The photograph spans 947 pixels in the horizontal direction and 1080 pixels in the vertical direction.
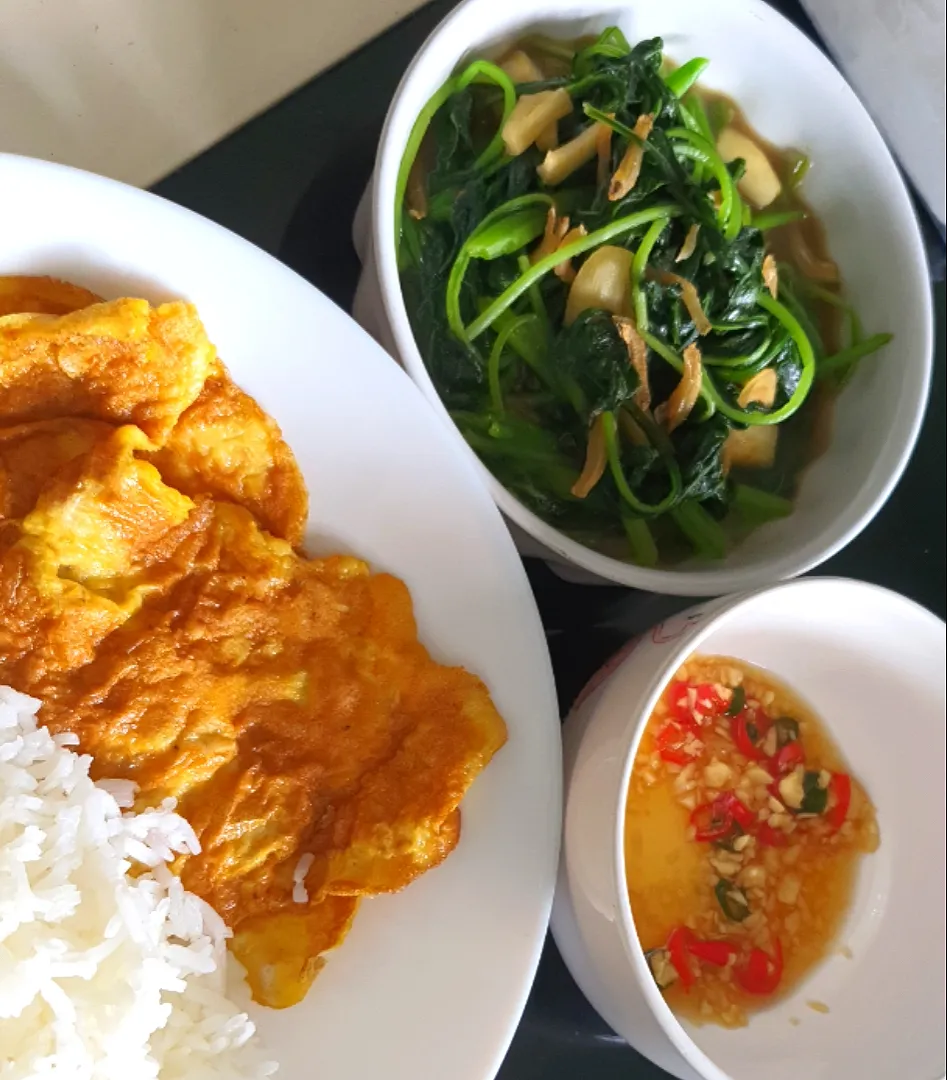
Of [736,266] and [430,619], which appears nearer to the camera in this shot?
[430,619]

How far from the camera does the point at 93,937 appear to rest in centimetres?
117

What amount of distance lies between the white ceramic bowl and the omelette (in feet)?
0.57

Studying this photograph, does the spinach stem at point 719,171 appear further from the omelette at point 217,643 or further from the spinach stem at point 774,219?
the omelette at point 217,643

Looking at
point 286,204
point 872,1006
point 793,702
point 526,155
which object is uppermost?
point 286,204

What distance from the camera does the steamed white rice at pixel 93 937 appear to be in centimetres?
112

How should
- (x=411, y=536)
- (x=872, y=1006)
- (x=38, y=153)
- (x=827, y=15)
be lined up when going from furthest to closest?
(x=827, y=15), (x=872, y=1006), (x=38, y=153), (x=411, y=536)

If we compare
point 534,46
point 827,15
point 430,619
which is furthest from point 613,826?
point 827,15

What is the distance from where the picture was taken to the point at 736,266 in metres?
1.51

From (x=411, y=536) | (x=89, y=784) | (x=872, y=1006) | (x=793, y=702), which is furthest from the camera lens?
(x=793, y=702)

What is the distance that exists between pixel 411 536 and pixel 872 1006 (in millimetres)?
972

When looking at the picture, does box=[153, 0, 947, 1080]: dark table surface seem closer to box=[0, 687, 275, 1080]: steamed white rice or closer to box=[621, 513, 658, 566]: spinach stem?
box=[621, 513, 658, 566]: spinach stem

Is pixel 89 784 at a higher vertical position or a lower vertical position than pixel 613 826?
higher

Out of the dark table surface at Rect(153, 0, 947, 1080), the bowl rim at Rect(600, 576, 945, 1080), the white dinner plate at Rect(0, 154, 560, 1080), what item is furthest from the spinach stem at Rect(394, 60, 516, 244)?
the bowl rim at Rect(600, 576, 945, 1080)

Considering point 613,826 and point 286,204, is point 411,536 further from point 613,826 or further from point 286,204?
point 286,204
